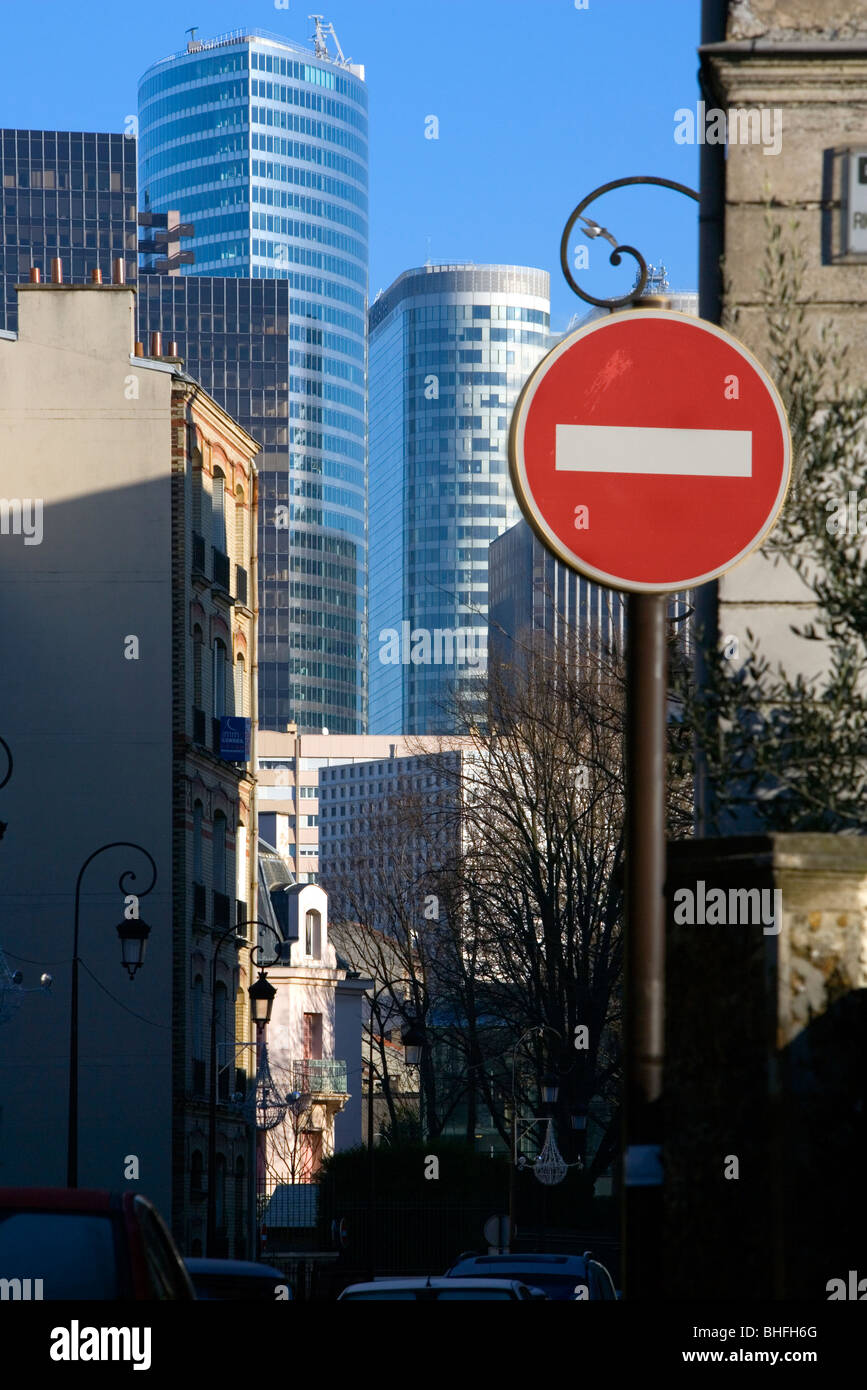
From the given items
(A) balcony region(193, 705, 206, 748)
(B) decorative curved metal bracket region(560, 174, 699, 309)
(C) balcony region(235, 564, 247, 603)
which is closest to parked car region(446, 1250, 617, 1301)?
(B) decorative curved metal bracket region(560, 174, 699, 309)

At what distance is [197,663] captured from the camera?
47.0 meters

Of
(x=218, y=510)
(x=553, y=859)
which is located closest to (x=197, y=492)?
(x=218, y=510)

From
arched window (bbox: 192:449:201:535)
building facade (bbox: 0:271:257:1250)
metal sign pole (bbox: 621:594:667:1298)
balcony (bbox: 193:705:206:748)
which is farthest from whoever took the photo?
arched window (bbox: 192:449:201:535)

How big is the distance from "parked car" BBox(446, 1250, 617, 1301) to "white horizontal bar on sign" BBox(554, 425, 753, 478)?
12507 millimetres

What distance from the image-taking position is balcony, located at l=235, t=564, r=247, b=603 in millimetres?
51812

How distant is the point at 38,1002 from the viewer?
4359 cm

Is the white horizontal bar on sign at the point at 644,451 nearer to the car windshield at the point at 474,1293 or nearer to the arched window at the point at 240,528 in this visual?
the car windshield at the point at 474,1293

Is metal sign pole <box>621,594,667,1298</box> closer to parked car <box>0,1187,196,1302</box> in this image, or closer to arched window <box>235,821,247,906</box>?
parked car <box>0,1187,196,1302</box>

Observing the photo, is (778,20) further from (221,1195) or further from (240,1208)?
(240,1208)

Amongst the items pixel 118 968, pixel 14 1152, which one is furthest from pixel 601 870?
pixel 14 1152

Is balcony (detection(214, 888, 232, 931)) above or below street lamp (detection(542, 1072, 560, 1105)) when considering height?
above

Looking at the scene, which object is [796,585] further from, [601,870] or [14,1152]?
[14,1152]

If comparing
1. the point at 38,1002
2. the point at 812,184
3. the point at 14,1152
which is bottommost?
the point at 14,1152
